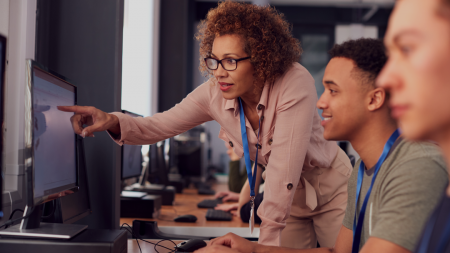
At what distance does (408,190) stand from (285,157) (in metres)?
0.58

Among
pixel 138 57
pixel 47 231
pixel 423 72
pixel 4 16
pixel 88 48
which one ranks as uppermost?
pixel 138 57

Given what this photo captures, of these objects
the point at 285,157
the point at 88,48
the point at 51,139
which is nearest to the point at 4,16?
the point at 88,48

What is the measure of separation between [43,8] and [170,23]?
354cm

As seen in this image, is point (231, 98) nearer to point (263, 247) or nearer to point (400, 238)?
point (263, 247)

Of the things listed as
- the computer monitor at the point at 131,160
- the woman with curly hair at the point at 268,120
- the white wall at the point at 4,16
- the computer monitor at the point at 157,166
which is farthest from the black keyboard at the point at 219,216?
the white wall at the point at 4,16

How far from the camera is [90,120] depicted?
4.66 ft

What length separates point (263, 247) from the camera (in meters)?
1.30

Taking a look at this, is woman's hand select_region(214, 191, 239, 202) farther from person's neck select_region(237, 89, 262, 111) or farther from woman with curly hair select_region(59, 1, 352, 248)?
person's neck select_region(237, 89, 262, 111)

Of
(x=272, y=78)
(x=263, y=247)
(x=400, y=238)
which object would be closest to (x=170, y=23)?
(x=272, y=78)

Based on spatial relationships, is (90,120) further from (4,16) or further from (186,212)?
(186,212)

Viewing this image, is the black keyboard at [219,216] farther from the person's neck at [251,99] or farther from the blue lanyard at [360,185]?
the blue lanyard at [360,185]

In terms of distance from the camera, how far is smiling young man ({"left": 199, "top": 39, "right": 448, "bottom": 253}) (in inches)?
32.4

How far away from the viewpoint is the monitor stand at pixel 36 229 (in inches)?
42.2

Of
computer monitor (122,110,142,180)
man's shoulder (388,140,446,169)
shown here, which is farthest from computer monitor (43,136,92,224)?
man's shoulder (388,140,446,169)
